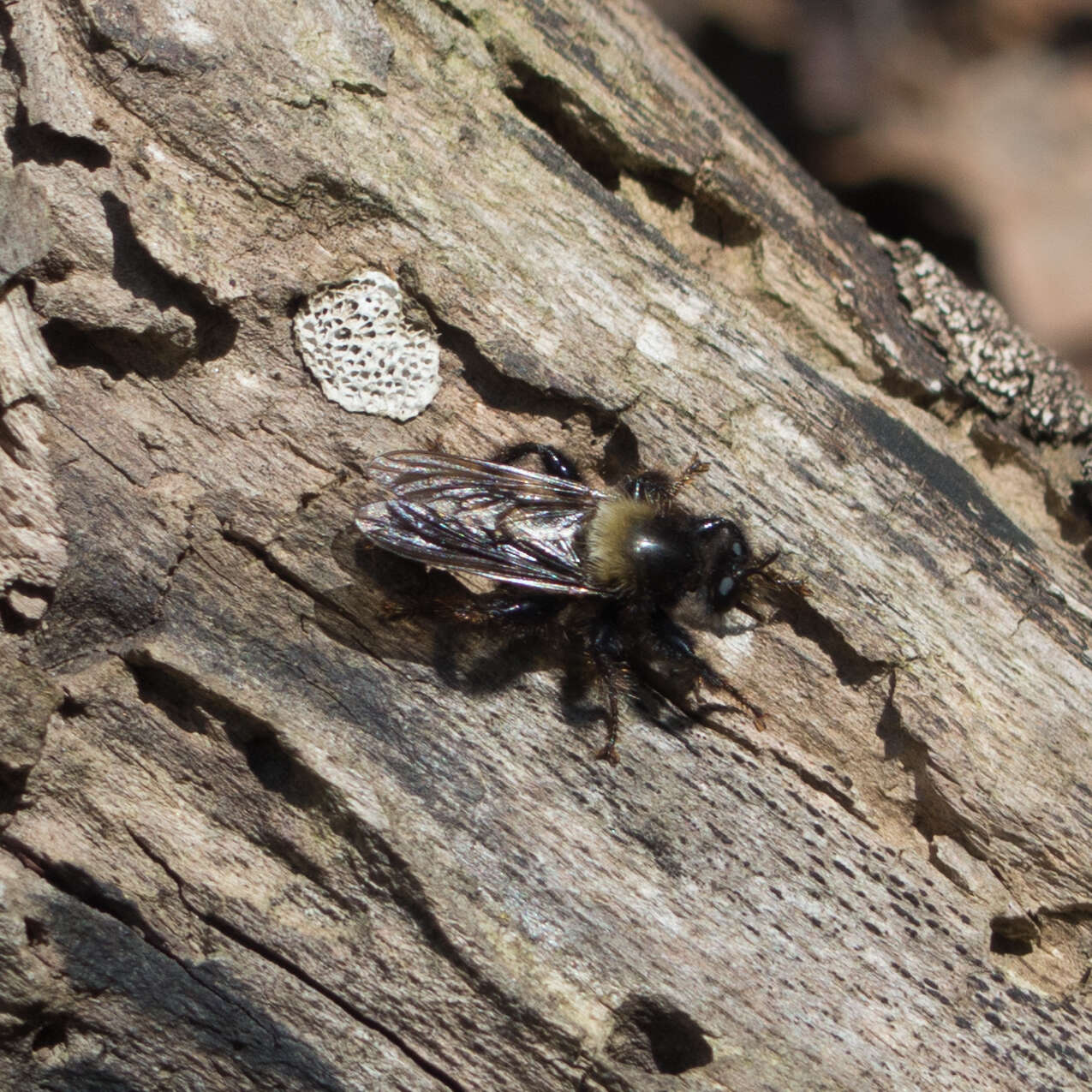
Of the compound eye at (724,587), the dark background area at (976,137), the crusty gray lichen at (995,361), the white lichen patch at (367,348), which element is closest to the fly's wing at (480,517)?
the white lichen patch at (367,348)

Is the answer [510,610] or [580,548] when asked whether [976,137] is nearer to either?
[580,548]

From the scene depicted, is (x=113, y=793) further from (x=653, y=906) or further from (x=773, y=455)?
(x=773, y=455)

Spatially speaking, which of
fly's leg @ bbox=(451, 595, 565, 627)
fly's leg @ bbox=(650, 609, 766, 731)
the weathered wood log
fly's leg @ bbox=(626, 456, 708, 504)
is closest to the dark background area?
the weathered wood log

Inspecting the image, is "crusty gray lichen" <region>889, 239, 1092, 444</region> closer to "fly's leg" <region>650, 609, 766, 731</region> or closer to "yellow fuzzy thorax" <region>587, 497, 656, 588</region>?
"yellow fuzzy thorax" <region>587, 497, 656, 588</region>

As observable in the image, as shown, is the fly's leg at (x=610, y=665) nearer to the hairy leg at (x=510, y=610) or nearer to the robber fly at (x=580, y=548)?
the robber fly at (x=580, y=548)

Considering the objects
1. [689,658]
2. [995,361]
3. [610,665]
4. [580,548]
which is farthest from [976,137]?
[610,665]

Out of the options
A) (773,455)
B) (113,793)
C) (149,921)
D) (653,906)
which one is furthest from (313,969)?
(773,455)
